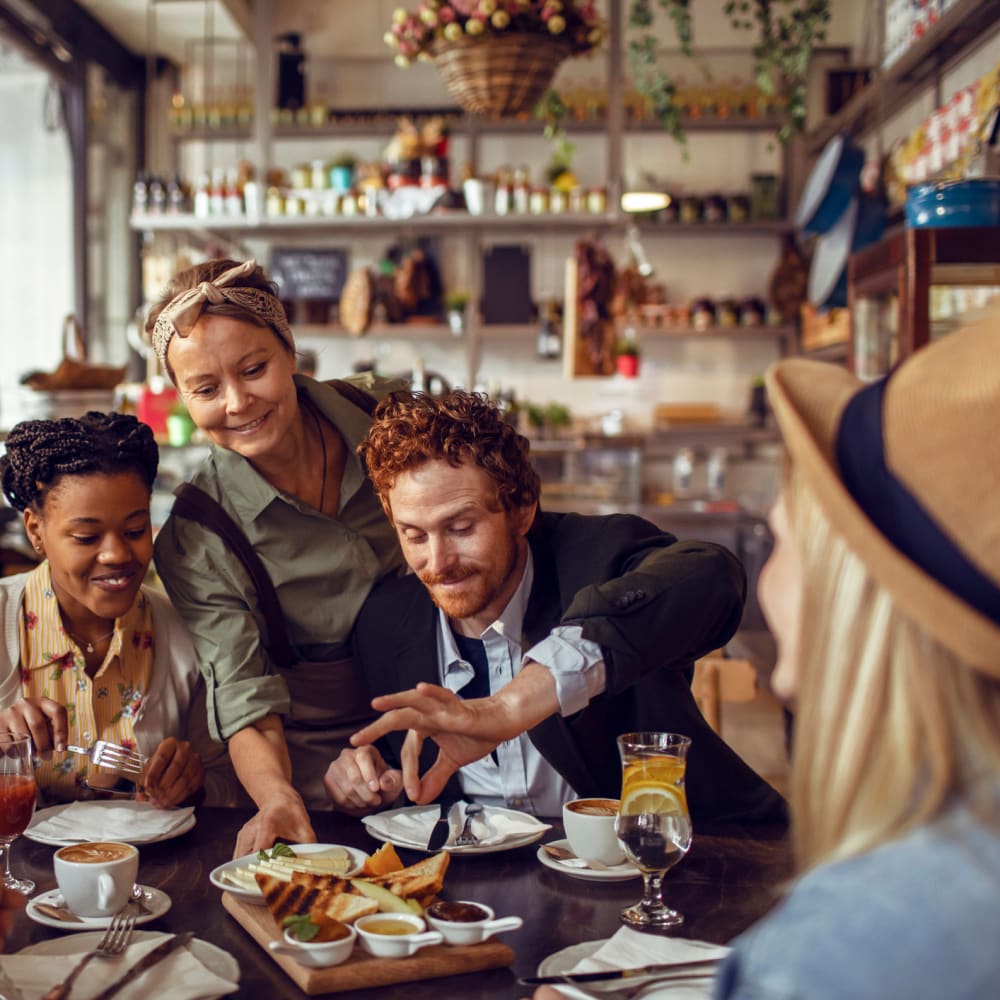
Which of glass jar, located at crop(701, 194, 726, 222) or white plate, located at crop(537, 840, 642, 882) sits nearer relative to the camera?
white plate, located at crop(537, 840, 642, 882)

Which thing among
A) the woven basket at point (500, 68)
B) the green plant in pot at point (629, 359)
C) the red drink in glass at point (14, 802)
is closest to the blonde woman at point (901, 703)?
the red drink in glass at point (14, 802)

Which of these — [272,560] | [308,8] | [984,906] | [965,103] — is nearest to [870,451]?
[984,906]

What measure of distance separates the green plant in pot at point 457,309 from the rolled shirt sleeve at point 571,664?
18.8 ft

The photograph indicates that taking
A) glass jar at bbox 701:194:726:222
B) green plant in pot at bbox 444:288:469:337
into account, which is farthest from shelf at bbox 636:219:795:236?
green plant in pot at bbox 444:288:469:337

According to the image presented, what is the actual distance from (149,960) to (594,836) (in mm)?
583

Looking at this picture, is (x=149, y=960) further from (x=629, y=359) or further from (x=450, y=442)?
(x=629, y=359)

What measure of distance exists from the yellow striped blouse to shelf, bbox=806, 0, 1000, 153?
423 cm

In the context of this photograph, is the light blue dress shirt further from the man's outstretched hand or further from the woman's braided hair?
the woman's braided hair

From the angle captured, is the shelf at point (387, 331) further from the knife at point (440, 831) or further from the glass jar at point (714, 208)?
the knife at point (440, 831)

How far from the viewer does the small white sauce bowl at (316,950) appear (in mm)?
1238

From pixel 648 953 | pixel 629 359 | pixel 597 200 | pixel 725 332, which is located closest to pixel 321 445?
pixel 648 953

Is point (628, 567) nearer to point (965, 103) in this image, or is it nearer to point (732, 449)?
point (965, 103)

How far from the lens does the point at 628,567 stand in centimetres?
209

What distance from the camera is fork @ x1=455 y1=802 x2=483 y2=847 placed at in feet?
5.48
